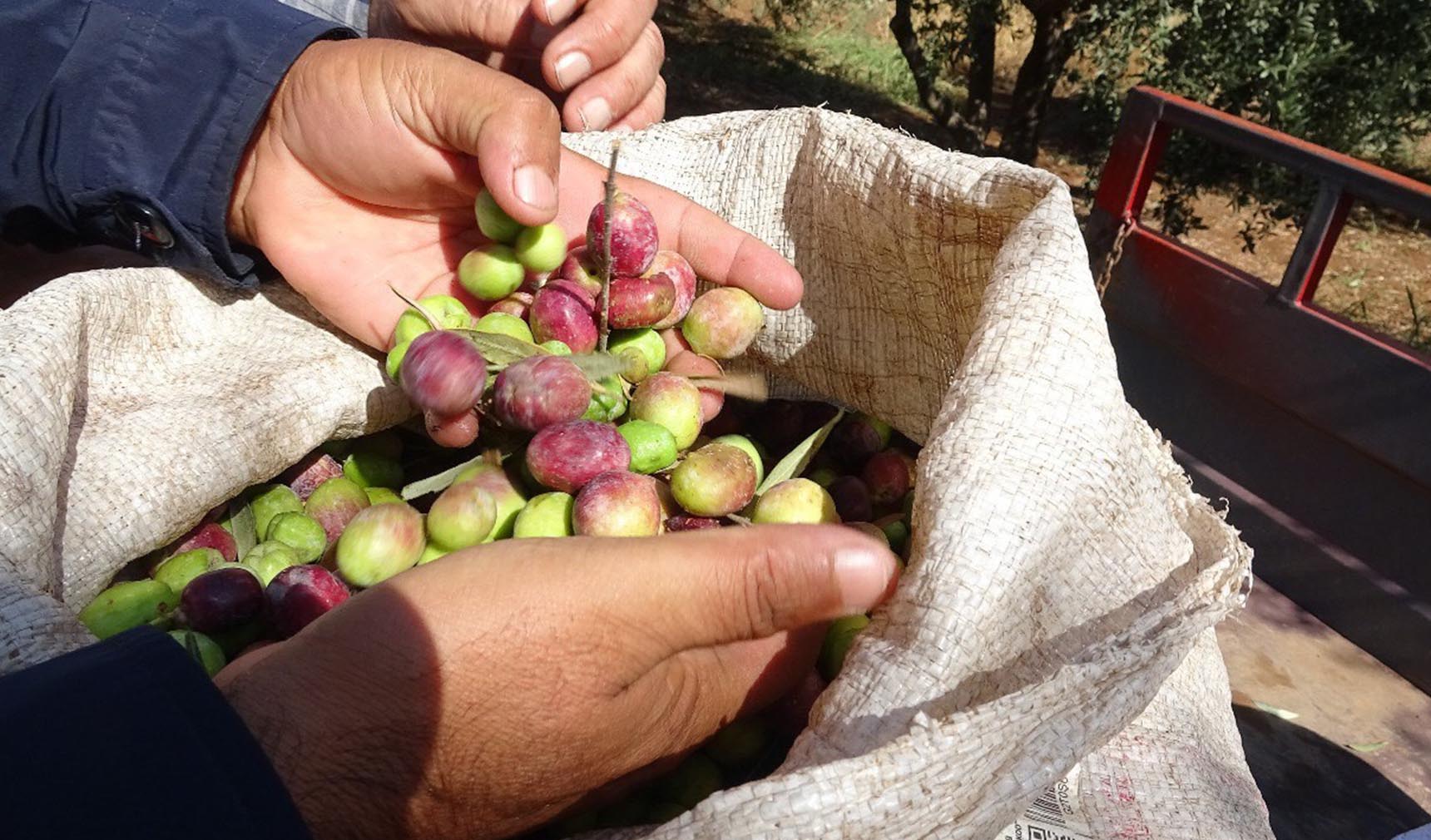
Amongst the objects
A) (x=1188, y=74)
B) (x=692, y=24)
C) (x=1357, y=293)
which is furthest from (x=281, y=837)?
(x=692, y=24)

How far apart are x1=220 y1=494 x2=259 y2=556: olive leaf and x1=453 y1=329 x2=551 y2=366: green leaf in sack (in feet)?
1.78

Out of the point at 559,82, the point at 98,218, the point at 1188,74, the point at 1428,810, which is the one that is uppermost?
the point at 1188,74

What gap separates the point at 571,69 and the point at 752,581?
6.12 ft

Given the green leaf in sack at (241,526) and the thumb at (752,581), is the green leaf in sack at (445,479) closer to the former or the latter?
the green leaf in sack at (241,526)

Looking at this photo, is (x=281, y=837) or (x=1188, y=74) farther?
(x=1188, y=74)

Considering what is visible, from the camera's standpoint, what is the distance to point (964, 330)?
6.11ft

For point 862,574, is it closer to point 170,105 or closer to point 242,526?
point 242,526

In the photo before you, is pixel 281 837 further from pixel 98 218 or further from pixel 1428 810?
pixel 1428 810

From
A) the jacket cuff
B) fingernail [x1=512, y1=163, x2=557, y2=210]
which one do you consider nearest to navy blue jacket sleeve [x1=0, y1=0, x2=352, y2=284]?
the jacket cuff

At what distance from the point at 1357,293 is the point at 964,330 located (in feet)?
22.7

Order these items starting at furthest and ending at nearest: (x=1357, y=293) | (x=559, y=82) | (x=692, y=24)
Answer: (x=692, y=24) → (x=1357, y=293) → (x=559, y=82)

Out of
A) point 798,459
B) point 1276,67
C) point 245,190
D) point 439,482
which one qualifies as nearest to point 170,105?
point 245,190

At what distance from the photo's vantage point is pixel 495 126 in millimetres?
1688

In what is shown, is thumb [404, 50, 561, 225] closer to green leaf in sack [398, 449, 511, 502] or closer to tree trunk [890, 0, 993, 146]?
green leaf in sack [398, 449, 511, 502]
